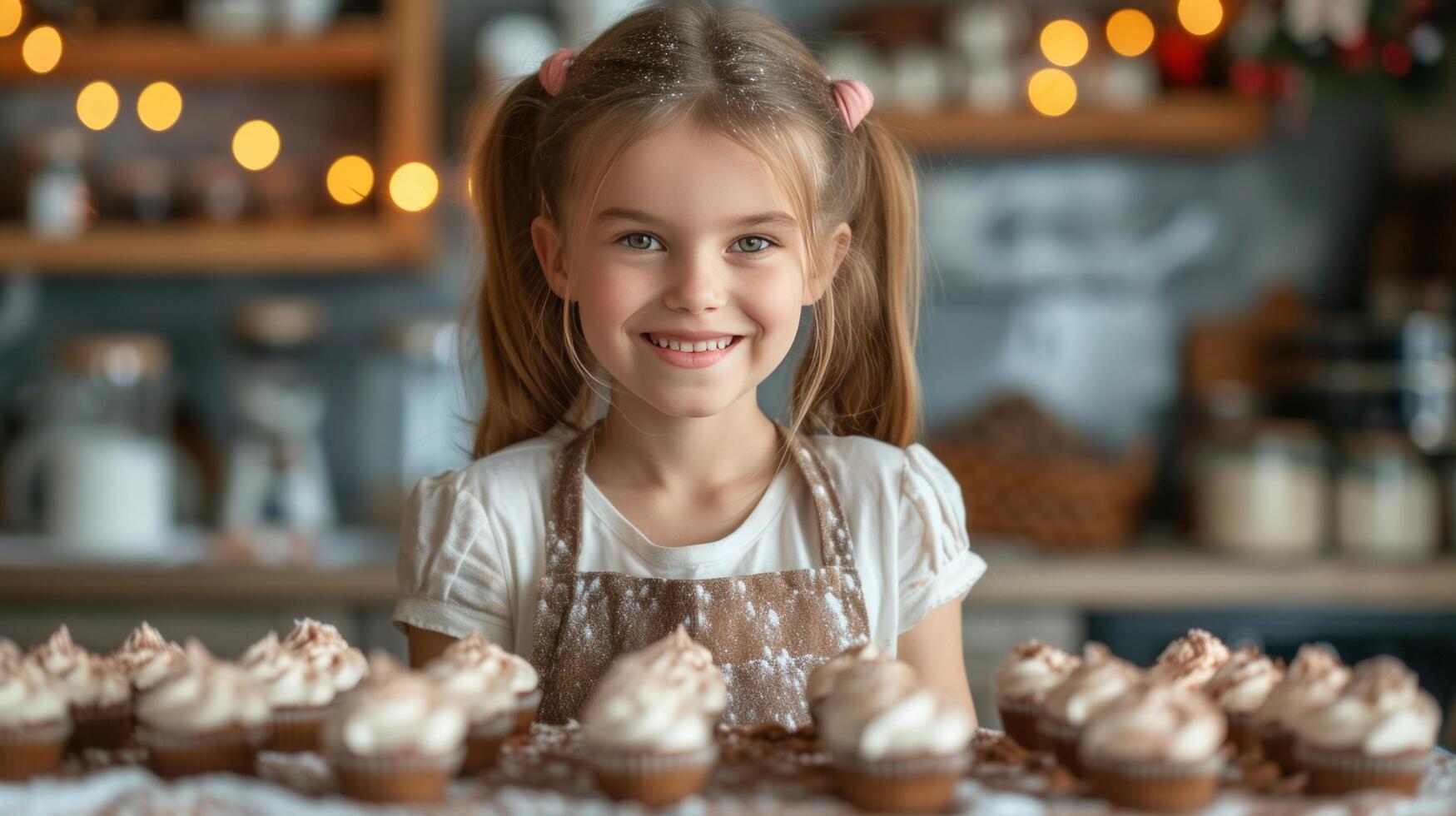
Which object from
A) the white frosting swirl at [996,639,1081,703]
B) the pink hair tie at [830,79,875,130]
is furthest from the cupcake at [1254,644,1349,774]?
the pink hair tie at [830,79,875,130]

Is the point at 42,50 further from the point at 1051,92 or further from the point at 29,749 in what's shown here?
the point at 29,749

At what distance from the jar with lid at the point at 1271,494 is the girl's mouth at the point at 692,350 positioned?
169 centimetres

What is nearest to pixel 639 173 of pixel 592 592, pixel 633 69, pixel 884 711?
pixel 633 69

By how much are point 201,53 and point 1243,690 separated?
2420 mm

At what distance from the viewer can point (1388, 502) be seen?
2.48 m

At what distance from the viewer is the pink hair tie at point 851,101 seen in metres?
1.24

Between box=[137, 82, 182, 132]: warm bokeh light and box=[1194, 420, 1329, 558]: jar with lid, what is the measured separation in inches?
85.9

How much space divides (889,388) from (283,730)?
2.09 feet

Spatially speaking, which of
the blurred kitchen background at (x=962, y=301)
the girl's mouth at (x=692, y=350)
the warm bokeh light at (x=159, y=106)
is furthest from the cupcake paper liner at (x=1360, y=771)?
the warm bokeh light at (x=159, y=106)

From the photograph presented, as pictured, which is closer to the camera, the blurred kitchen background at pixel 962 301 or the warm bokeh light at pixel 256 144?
the blurred kitchen background at pixel 962 301

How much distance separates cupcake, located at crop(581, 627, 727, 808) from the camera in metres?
0.82

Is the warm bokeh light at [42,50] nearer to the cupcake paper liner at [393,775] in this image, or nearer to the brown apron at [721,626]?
the brown apron at [721,626]

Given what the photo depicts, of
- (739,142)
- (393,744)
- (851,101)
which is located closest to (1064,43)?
(851,101)

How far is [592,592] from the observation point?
1.22 m
